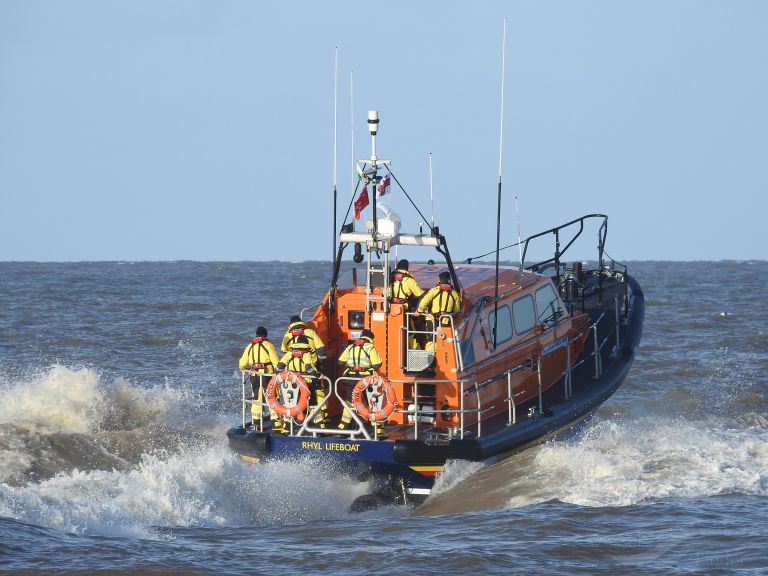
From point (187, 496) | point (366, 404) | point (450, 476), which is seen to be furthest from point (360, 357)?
point (187, 496)

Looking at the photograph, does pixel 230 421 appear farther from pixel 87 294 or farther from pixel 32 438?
pixel 87 294

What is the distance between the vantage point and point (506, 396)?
41.2 feet

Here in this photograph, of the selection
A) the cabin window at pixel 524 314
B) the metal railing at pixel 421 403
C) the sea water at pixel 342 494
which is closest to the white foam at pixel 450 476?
the sea water at pixel 342 494

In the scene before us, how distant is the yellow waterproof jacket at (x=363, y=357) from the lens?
440 inches

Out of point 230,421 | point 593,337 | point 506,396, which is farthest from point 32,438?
point 593,337

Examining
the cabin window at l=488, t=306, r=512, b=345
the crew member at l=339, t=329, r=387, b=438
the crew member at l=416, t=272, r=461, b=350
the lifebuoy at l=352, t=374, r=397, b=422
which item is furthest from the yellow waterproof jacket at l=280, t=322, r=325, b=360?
the cabin window at l=488, t=306, r=512, b=345

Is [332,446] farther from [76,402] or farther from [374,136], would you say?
[76,402]

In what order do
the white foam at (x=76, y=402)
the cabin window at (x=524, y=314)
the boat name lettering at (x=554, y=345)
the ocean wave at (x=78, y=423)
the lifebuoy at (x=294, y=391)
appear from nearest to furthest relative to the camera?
the lifebuoy at (x=294, y=391) → the cabin window at (x=524, y=314) → the boat name lettering at (x=554, y=345) → the ocean wave at (x=78, y=423) → the white foam at (x=76, y=402)

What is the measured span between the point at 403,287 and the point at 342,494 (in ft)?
7.21

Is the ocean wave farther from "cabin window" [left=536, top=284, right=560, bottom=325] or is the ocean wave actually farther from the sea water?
"cabin window" [left=536, top=284, right=560, bottom=325]

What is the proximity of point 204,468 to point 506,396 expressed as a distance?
321 centimetres

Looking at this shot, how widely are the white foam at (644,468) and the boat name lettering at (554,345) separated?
100 centimetres

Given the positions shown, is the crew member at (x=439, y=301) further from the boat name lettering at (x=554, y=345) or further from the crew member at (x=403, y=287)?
the boat name lettering at (x=554, y=345)

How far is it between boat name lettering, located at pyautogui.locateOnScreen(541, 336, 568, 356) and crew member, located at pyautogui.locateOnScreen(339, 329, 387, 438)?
243 cm
